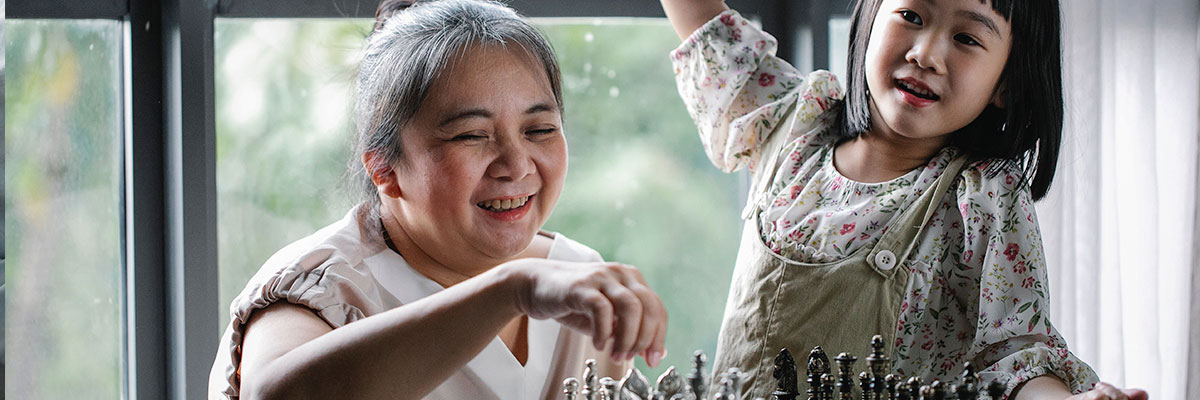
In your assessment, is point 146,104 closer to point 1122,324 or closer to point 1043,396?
point 1043,396

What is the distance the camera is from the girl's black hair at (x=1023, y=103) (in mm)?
891

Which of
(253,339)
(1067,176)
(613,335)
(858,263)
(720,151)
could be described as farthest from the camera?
(1067,176)

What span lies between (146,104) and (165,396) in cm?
34

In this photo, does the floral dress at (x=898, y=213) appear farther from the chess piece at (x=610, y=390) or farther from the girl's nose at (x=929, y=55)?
the chess piece at (x=610, y=390)

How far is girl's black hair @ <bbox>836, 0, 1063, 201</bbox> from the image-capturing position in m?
0.89

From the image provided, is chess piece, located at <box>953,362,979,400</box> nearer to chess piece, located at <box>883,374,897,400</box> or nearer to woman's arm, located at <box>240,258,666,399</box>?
chess piece, located at <box>883,374,897,400</box>

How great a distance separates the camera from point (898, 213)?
0.93 meters

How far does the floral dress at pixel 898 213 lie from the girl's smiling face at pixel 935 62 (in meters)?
0.07

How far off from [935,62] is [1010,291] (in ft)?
0.67

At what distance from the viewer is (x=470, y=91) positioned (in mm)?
807

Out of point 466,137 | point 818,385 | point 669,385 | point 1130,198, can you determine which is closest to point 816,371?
point 818,385

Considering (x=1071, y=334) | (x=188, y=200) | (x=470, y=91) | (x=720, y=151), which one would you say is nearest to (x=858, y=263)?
(x=720, y=151)

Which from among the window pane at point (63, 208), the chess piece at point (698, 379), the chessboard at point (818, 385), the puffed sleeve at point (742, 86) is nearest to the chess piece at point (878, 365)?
the chessboard at point (818, 385)

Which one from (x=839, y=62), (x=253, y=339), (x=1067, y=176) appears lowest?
(x=253, y=339)
